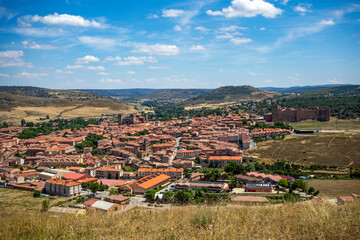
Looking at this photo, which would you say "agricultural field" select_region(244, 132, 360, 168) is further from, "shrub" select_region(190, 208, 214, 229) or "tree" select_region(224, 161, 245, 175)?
"shrub" select_region(190, 208, 214, 229)

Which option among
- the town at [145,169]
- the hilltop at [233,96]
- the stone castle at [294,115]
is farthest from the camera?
the hilltop at [233,96]

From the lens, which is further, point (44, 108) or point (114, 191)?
point (44, 108)

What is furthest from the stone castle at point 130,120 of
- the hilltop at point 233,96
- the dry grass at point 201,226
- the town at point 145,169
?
the dry grass at point 201,226

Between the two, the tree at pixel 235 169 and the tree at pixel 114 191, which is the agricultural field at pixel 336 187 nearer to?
the tree at pixel 235 169

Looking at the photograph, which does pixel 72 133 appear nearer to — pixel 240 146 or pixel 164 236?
pixel 240 146

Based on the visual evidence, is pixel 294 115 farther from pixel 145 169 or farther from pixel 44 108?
pixel 44 108

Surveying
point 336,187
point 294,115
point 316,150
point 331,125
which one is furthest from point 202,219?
point 294,115
